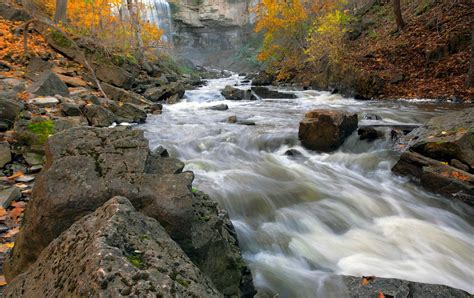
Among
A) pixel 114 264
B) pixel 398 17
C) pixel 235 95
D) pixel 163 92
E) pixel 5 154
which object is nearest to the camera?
pixel 114 264

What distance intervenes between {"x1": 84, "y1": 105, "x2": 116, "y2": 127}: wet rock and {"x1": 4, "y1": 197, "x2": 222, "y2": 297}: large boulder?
6.29 metres

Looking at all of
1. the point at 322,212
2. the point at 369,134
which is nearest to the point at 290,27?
the point at 369,134

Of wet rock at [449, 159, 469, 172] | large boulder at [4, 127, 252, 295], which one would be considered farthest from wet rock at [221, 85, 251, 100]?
large boulder at [4, 127, 252, 295]

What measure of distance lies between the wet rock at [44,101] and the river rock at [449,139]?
303 inches

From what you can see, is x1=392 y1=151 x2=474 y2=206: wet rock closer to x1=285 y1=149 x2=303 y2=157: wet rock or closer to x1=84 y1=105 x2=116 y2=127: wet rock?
→ x1=285 y1=149 x2=303 y2=157: wet rock

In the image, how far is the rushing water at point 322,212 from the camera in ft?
11.9

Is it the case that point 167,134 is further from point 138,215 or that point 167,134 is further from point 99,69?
point 138,215

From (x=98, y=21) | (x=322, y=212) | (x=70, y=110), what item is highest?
(x=98, y=21)

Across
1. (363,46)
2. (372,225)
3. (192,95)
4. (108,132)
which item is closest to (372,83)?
(363,46)

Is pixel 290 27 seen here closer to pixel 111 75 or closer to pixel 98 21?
pixel 98 21

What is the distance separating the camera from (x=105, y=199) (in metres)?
2.37

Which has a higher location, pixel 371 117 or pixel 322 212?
pixel 371 117

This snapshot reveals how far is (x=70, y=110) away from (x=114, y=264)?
22.5ft

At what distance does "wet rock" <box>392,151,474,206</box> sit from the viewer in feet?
15.7
